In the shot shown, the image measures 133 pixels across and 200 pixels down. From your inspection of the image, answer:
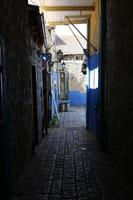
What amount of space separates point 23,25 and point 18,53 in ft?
3.07

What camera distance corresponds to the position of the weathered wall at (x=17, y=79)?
480cm

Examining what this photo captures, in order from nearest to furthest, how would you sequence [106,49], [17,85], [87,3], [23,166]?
[17,85] < [23,166] < [106,49] < [87,3]

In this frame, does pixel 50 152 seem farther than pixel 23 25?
Yes

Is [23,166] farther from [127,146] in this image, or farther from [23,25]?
[23,25]

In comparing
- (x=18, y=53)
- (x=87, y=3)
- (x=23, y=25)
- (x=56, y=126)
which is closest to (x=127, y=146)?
(x=18, y=53)

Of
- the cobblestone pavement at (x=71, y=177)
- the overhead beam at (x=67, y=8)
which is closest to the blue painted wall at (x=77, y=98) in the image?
the overhead beam at (x=67, y=8)

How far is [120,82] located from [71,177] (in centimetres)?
195

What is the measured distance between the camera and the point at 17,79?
566 centimetres

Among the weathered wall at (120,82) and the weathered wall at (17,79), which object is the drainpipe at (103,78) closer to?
the weathered wall at (120,82)

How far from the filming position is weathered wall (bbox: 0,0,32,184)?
15.7ft

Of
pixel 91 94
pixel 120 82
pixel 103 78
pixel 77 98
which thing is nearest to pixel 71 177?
pixel 120 82

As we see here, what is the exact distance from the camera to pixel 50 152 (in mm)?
7707

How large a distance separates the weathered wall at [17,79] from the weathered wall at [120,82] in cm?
186

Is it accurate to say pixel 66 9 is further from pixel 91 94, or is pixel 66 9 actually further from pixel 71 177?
pixel 71 177
